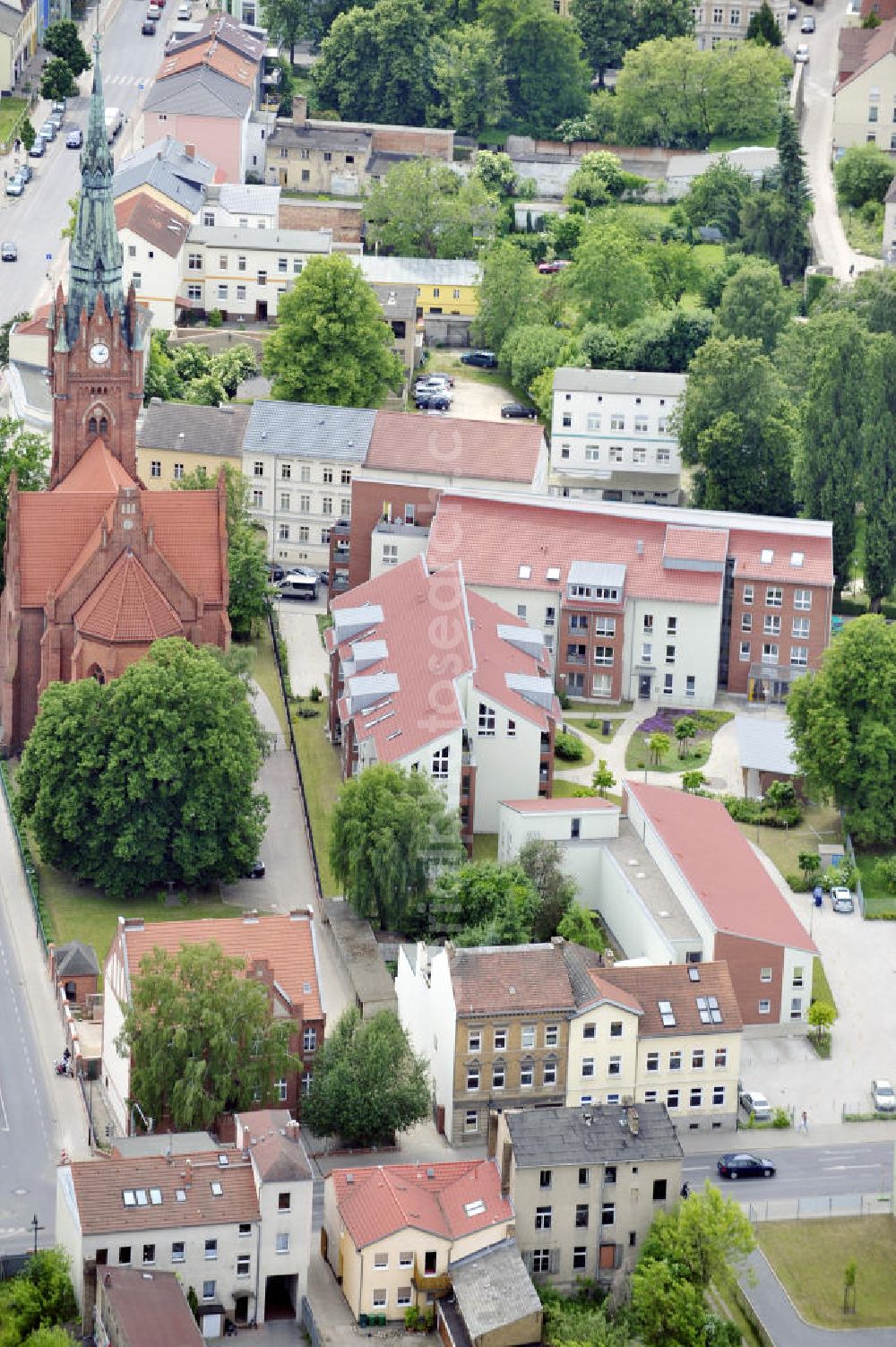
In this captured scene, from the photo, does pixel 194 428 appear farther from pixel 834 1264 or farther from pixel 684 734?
pixel 834 1264

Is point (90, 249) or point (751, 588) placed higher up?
point (90, 249)

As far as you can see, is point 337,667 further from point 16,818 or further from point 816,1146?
point 816,1146

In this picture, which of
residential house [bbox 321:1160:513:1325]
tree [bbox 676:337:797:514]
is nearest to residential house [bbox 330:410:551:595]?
tree [bbox 676:337:797:514]

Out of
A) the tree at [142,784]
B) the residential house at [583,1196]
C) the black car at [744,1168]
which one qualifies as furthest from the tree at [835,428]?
the residential house at [583,1196]

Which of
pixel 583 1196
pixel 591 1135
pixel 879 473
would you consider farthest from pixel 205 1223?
pixel 879 473

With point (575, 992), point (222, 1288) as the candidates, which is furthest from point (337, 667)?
point (222, 1288)

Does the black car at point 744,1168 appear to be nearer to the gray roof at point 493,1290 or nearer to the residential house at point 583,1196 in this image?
the residential house at point 583,1196
